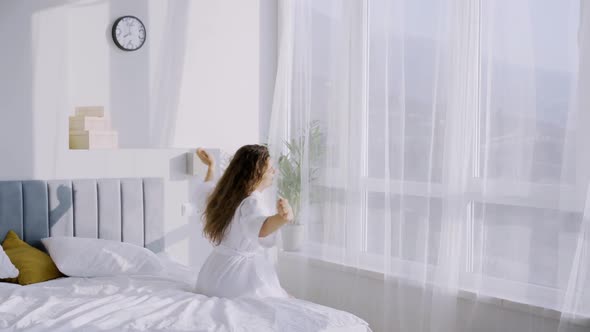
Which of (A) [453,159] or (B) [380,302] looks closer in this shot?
(A) [453,159]

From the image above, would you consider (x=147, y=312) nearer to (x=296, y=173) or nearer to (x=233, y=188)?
(x=233, y=188)

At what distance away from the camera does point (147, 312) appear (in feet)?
9.03

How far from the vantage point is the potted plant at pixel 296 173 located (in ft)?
15.2

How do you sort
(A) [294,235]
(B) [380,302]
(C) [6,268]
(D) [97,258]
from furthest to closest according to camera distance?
1. (A) [294,235]
2. (B) [380,302]
3. (D) [97,258]
4. (C) [6,268]

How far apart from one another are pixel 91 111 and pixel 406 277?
6.77ft

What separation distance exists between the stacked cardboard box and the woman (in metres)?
1.02

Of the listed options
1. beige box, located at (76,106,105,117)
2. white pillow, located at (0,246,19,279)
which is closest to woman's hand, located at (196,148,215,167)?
beige box, located at (76,106,105,117)

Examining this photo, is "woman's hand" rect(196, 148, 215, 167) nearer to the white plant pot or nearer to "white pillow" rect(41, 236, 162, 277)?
"white pillow" rect(41, 236, 162, 277)

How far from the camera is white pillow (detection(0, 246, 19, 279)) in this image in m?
3.29

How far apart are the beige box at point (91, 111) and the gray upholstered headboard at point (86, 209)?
390mm

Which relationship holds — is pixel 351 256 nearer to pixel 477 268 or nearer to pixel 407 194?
pixel 407 194

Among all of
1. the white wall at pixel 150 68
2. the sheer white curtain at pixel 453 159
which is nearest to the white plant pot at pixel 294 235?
the sheer white curtain at pixel 453 159

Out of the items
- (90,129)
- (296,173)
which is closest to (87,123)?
(90,129)

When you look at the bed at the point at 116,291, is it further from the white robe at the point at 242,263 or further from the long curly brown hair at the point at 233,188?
the long curly brown hair at the point at 233,188
